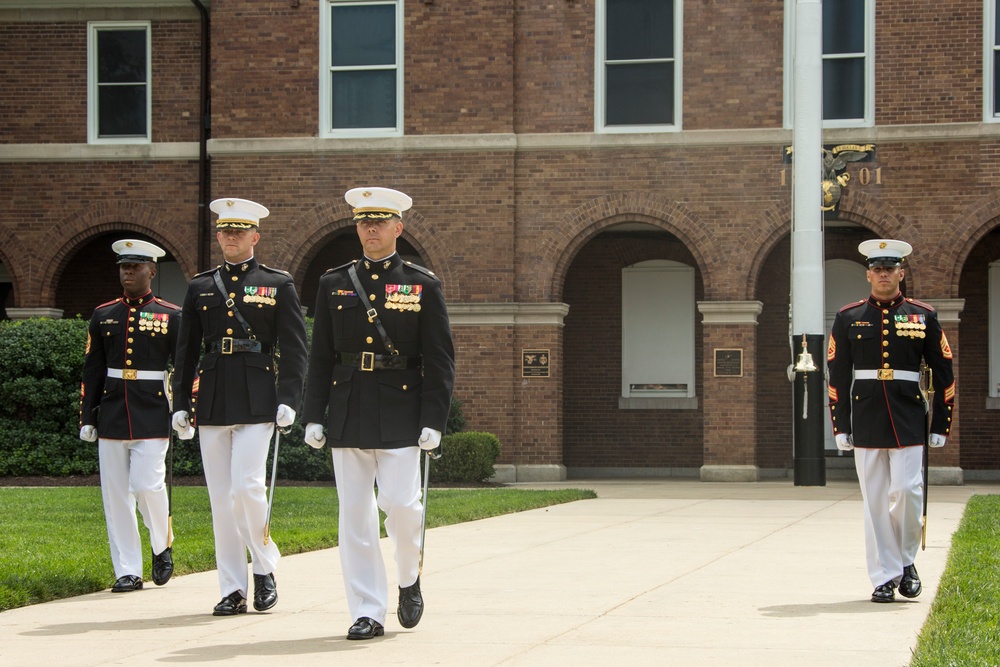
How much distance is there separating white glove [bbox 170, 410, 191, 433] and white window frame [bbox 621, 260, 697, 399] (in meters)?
15.8

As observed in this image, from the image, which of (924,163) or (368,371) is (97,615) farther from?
(924,163)

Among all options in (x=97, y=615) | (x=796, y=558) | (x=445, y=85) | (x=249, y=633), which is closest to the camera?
(x=249, y=633)

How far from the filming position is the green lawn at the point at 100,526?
29.1 ft

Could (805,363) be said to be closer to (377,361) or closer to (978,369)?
(978,369)

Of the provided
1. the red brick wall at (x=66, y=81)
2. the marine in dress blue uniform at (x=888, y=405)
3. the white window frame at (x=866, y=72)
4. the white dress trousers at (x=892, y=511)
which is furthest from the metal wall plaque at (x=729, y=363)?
the white dress trousers at (x=892, y=511)

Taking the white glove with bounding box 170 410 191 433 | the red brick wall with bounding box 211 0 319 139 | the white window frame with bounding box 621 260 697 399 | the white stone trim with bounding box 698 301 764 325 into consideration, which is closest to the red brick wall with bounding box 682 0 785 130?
the white stone trim with bounding box 698 301 764 325

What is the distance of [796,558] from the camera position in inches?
412

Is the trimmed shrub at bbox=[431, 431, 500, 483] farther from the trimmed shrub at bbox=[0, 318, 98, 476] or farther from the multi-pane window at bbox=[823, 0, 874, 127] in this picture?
the multi-pane window at bbox=[823, 0, 874, 127]

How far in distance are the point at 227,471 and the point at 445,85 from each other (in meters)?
14.3

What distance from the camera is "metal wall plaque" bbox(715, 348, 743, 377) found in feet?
68.9

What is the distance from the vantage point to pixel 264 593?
791 centimetres

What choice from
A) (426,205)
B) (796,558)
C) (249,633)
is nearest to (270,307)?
(249,633)

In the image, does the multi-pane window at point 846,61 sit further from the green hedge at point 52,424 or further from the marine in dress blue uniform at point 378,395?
the marine in dress blue uniform at point 378,395

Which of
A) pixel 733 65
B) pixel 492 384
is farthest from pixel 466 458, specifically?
pixel 733 65
